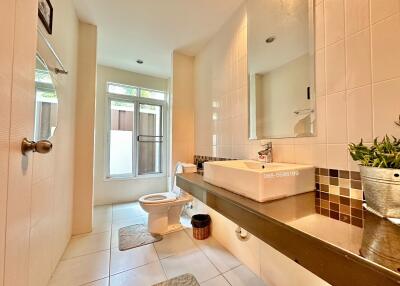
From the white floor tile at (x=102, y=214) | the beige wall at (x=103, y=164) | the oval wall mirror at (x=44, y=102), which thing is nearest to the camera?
the oval wall mirror at (x=44, y=102)

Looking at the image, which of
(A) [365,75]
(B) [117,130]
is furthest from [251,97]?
(B) [117,130]

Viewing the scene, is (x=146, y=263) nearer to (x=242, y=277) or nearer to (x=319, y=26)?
(x=242, y=277)

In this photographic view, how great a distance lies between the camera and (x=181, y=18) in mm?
2062

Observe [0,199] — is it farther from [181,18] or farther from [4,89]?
[181,18]

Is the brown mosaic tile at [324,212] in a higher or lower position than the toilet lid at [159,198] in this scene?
higher

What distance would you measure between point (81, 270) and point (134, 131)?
95.0 inches

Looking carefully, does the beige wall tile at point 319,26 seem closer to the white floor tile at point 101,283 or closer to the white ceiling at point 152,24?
the white ceiling at point 152,24

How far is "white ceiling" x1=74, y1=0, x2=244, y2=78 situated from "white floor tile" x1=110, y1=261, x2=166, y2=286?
2.50 m

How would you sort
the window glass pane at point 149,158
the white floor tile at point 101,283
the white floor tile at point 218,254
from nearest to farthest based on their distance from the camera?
1. the white floor tile at point 101,283
2. the white floor tile at point 218,254
3. the window glass pane at point 149,158

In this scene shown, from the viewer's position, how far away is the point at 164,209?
7.13 ft

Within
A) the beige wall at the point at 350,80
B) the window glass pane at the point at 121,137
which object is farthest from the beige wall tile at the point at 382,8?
the window glass pane at the point at 121,137

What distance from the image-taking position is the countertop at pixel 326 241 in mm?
467

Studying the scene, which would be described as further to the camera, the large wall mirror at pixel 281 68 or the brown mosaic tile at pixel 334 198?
the large wall mirror at pixel 281 68

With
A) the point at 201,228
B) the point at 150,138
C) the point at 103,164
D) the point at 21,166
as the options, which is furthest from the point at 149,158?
the point at 21,166
